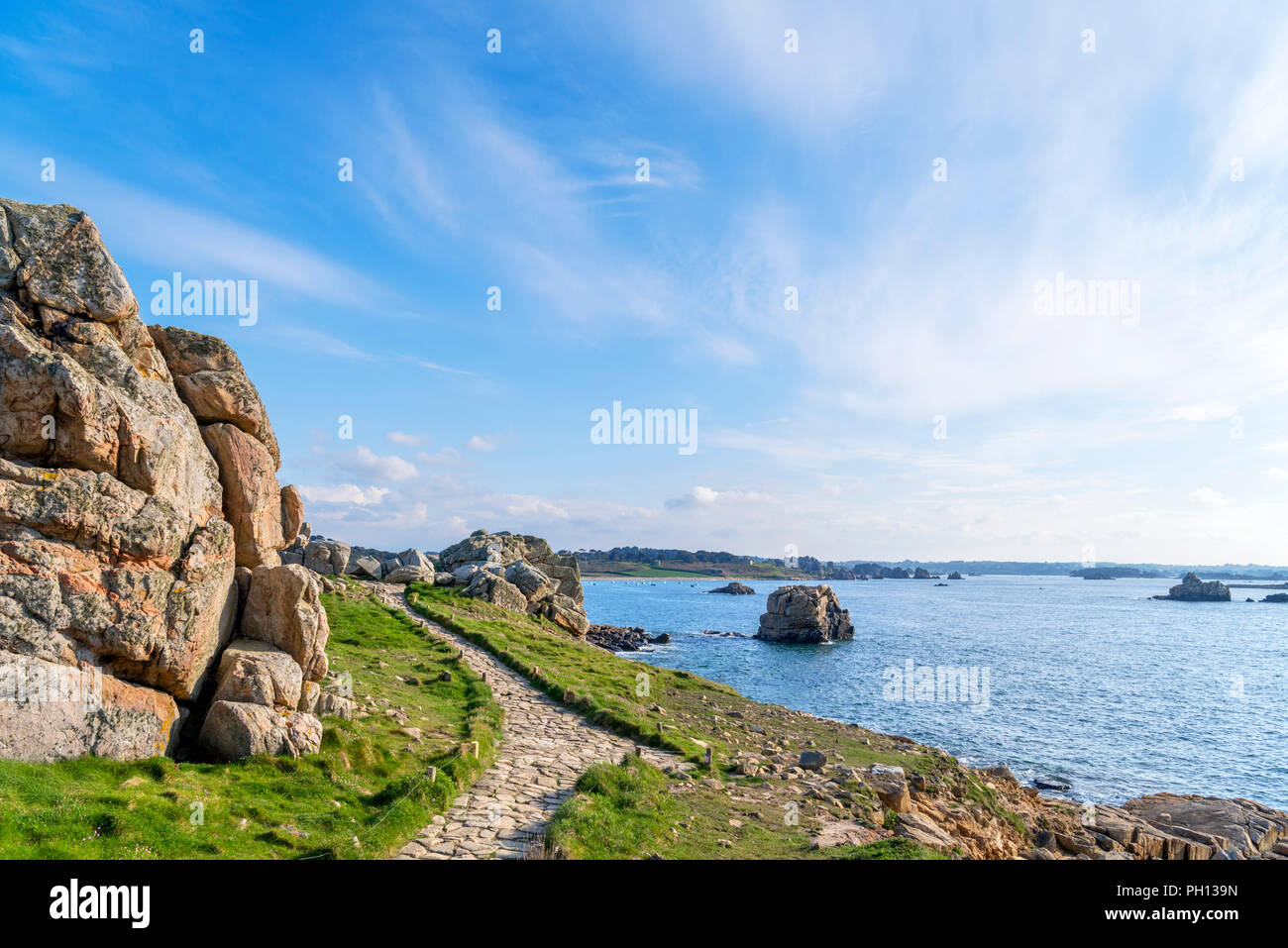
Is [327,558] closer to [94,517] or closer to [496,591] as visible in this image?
[496,591]

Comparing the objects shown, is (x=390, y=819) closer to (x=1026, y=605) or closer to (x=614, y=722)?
(x=614, y=722)

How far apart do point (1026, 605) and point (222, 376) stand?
204818 millimetres

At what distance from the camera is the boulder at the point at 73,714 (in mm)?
10938

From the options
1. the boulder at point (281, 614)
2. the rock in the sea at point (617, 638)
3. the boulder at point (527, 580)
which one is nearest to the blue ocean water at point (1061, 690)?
the rock in the sea at point (617, 638)

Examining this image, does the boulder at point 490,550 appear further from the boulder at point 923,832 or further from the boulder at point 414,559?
the boulder at point 923,832

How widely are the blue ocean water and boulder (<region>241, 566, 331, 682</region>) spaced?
38.0 m

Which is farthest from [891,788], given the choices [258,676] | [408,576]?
[408,576]

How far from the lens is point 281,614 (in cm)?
1697

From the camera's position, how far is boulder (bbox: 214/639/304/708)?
14664mm

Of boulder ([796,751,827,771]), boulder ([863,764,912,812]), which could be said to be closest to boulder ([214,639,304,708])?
boulder ([796,751,827,771])

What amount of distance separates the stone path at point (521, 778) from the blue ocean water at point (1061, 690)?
28003mm

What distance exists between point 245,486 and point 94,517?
4.69m
